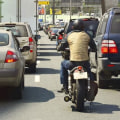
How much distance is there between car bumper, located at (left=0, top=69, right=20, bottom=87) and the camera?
1059 centimetres

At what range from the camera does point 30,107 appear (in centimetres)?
1027

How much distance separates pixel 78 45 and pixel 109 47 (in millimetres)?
2381

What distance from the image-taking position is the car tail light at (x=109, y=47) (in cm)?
1209

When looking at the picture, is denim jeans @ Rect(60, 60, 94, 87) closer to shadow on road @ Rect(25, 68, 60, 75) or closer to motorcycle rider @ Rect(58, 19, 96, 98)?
motorcycle rider @ Rect(58, 19, 96, 98)

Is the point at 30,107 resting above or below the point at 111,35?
below

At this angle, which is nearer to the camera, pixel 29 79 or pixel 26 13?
pixel 29 79

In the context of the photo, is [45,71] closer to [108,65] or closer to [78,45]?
[108,65]

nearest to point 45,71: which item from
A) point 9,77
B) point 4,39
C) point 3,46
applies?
point 4,39

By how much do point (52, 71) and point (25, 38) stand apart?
1471 millimetres

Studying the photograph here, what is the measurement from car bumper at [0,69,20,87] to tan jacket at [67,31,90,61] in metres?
1.42

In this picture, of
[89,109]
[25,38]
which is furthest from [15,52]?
[25,38]

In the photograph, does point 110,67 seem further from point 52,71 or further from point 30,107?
point 52,71

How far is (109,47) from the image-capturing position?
12.1 m

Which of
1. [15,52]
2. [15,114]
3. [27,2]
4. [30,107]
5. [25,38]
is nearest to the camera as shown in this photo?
[15,114]
